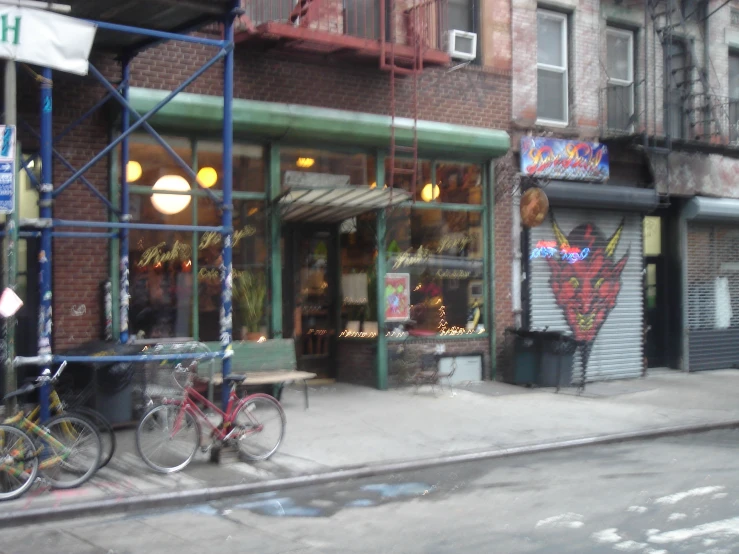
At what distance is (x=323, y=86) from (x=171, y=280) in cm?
382

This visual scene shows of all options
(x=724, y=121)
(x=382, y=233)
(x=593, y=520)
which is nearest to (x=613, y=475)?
(x=593, y=520)

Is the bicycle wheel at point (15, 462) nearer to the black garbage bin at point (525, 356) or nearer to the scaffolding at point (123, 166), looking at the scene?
the scaffolding at point (123, 166)

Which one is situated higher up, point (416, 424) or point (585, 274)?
point (585, 274)

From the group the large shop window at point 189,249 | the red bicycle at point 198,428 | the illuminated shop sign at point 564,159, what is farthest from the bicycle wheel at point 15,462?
the illuminated shop sign at point 564,159

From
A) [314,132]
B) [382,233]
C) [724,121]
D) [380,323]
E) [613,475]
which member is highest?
[724,121]

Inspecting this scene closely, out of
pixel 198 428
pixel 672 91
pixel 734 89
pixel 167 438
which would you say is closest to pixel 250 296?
pixel 198 428

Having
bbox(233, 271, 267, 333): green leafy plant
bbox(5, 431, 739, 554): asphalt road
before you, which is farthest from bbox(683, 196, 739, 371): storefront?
bbox(233, 271, 267, 333): green leafy plant

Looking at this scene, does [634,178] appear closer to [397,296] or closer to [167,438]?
[397,296]

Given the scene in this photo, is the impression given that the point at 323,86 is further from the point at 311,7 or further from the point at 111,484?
the point at 111,484

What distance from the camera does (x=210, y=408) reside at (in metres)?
9.12

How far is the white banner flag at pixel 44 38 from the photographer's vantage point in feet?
26.7

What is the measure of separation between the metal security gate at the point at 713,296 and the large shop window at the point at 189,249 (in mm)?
9887

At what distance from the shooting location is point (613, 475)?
899 cm

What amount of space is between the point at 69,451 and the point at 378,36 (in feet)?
27.9
